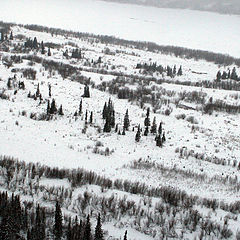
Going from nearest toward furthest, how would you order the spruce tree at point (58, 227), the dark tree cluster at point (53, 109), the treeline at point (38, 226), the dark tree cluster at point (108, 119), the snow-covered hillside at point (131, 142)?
the treeline at point (38, 226)
the spruce tree at point (58, 227)
the snow-covered hillside at point (131, 142)
the dark tree cluster at point (108, 119)
the dark tree cluster at point (53, 109)

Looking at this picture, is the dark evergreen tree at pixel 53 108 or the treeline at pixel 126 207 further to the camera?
the dark evergreen tree at pixel 53 108

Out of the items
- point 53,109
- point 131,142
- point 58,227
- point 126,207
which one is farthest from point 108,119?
point 58,227

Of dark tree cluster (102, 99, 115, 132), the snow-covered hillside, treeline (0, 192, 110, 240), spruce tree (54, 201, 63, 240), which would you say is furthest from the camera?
dark tree cluster (102, 99, 115, 132)

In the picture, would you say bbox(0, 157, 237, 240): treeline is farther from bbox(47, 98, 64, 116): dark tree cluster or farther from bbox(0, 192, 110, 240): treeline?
bbox(47, 98, 64, 116): dark tree cluster

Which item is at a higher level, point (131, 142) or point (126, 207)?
point (126, 207)

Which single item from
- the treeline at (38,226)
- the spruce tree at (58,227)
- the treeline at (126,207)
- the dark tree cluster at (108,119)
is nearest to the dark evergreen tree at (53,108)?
the dark tree cluster at (108,119)

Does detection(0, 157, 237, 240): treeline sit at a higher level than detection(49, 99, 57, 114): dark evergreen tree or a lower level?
lower

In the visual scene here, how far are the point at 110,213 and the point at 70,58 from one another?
78746 mm

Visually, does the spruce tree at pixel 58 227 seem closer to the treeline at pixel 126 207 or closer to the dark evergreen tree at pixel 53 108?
the treeline at pixel 126 207

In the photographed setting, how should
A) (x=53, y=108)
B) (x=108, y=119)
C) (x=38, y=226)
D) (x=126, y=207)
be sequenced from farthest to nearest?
(x=53, y=108) → (x=108, y=119) → (x=126, y=207) → (x=38, y=226)

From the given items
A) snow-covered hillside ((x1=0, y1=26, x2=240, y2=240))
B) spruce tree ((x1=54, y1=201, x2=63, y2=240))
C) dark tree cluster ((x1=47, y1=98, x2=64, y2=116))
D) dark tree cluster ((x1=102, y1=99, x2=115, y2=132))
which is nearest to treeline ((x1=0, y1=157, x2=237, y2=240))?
spruce tree ((x1=54, y1=201, x2=63, y2=240))

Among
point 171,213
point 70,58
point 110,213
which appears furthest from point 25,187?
point 70,58

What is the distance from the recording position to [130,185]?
1527 cm

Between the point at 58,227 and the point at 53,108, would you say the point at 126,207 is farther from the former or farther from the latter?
the point at 53,108
